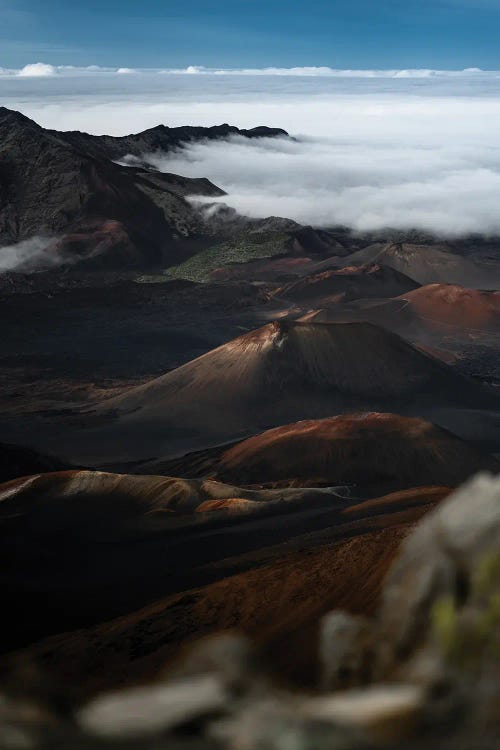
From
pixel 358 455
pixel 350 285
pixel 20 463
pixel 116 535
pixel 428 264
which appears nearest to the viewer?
pixel 116 535

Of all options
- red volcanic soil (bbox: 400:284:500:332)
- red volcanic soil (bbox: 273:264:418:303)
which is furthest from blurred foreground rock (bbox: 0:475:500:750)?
red volcanic soil (bbox: 273:264:418:303)

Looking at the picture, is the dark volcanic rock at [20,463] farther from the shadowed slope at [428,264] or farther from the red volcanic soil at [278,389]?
the shadowed slope at [428,264]

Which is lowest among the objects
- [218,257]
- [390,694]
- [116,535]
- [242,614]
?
[218,257]

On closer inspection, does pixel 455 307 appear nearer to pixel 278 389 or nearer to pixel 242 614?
pixel 278 389

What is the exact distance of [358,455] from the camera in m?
65.8

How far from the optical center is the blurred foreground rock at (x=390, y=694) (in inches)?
204

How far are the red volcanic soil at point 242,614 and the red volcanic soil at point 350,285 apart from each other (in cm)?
12795

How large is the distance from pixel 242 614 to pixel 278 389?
2609 inches

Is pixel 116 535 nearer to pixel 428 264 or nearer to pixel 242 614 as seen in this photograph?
pixel 242 614

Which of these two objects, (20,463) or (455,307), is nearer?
(20,463)

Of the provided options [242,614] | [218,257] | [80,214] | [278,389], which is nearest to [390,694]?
[242,614]

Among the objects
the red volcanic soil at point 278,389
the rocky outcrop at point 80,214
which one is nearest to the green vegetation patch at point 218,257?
the rocky outcrop at point 80,214

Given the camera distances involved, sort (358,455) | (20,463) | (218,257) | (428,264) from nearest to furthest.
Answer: (20,463), (358,455), (428,264), (218,257)

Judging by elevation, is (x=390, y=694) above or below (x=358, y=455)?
above
